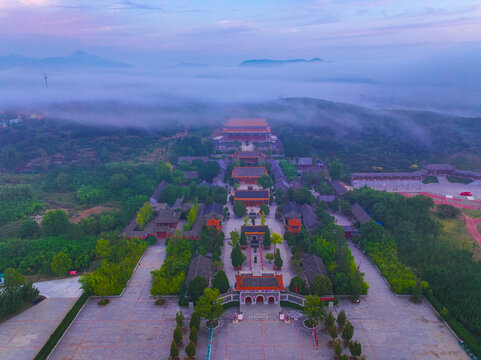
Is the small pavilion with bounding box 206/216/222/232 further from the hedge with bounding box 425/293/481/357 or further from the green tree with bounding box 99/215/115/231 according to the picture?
the hedge with bounding box 425/293/481/357

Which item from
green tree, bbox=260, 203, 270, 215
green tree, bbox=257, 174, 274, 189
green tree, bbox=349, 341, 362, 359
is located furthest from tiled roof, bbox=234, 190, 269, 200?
green tree, bbox=349, 341, 362, 359

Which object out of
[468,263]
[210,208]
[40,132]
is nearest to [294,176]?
[210,208]

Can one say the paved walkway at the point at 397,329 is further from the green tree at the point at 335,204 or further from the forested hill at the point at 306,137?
the forested hill at the point at 306,137

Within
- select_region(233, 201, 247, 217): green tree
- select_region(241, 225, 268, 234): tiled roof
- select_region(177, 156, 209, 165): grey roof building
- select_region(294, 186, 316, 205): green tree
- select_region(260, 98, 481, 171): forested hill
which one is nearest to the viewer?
select_region(241, 225, 268, 234): tiled roof

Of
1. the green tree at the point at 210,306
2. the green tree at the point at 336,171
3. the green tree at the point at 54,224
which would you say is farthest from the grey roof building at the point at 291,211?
the green tree at the point at 54,224

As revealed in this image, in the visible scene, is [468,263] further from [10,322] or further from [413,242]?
[10,322]

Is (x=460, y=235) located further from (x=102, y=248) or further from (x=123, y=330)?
(x=102, y=248)
